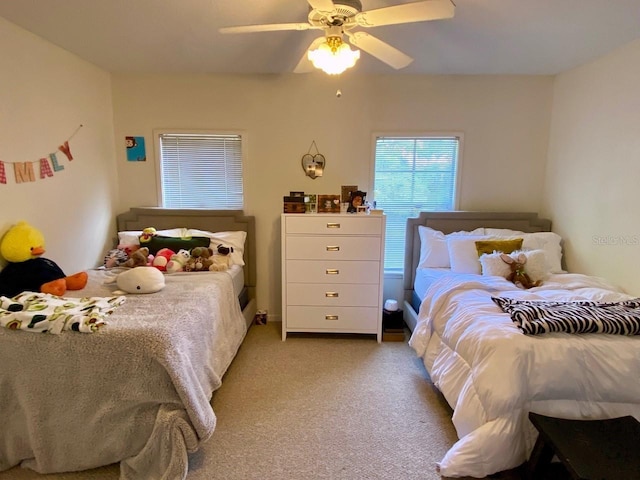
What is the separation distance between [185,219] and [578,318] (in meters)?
3.06

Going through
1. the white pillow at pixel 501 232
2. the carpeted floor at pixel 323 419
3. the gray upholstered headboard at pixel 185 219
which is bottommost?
the carpeted floor at pixel 323 419

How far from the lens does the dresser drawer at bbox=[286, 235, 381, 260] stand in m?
3.08

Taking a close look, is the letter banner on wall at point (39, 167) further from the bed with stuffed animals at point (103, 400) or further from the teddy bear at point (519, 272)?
the teddy bear at point (519, 272)

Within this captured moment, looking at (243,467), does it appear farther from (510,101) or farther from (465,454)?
(510,101)

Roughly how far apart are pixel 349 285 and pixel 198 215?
60.9 inches

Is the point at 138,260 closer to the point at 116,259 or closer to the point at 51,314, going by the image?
the point at 116,259

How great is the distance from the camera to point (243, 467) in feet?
5.94

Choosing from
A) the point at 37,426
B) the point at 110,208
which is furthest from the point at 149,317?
the point at 110,208

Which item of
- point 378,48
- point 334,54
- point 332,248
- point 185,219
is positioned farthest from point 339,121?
point 185,219

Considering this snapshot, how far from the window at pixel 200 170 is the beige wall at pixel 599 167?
2891 millimetres

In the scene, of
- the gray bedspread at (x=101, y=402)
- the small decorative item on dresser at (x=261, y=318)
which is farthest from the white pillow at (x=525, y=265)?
the gray bedspread at (x=101, y=402)

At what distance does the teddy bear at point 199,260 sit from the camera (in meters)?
2.91

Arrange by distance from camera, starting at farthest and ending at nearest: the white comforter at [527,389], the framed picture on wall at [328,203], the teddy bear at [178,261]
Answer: the framed picture on wall at [328,203] < the teddy bear at [178,261] < the white comforter at [527,389]

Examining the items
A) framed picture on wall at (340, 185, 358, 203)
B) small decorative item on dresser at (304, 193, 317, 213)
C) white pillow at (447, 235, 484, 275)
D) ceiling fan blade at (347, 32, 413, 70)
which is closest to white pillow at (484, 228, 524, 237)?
white pillow at (447, 235, 484, 275)
